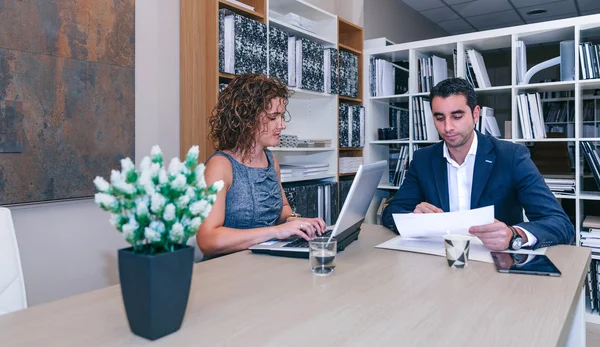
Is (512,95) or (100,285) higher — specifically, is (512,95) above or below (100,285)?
above

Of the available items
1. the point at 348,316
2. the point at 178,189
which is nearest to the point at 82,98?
the point at 178,189

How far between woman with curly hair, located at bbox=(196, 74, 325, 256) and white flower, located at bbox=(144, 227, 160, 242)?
0.81 m

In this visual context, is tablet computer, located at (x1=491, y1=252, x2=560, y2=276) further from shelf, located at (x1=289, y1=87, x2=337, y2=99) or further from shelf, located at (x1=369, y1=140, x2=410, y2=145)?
shelf, located at (x1=369, y1=140, x2=410, y2=145)

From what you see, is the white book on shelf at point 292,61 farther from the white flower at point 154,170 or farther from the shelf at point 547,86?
the white flower at point 154,170

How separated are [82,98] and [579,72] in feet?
9.24

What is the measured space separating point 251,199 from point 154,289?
38.8 inches

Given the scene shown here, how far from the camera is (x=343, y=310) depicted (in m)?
0.92

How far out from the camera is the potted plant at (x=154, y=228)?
0.75m

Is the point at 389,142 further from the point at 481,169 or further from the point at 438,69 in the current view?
the point at 481,169

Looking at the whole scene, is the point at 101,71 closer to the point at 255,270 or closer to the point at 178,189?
the point at 255,270

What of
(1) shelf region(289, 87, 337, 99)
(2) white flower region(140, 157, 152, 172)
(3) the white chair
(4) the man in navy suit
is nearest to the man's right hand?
(4) the man in navy suit

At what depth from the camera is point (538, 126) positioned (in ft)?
9.73

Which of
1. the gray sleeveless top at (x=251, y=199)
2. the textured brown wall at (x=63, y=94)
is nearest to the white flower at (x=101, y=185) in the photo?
the gray sleeveless top at (x=251, y=199)

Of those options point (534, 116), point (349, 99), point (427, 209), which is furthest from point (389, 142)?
point (427, 209)
